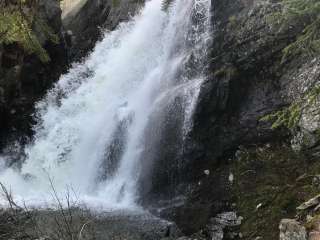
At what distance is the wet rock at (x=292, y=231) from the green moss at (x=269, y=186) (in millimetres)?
1217

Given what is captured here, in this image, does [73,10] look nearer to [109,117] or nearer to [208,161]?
[109,117]

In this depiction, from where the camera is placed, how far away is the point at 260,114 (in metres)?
10.6

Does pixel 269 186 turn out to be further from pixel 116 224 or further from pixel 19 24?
pixel 19 24

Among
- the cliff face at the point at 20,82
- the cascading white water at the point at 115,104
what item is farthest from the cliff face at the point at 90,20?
the cliff face at the point at 20,82

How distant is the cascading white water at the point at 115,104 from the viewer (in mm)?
12656

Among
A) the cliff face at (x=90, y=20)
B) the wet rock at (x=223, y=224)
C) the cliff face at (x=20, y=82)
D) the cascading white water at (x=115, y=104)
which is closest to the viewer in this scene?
the wet rock at (x=223, y=224)

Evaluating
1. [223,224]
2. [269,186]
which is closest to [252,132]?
[269,186]

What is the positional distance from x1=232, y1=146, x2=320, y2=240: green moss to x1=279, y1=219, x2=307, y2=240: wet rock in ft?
3.99

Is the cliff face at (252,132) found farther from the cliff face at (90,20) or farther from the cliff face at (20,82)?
the cliff face at (90,20)

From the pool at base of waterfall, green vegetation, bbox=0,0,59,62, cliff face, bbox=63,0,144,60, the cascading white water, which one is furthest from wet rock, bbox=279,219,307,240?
cliff face, bbox=63,0,144,60

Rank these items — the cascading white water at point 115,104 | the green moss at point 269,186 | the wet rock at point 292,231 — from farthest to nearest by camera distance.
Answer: the cascading white water at point 115,104
the green moss at point 269,186
the wet rock at point 292,231

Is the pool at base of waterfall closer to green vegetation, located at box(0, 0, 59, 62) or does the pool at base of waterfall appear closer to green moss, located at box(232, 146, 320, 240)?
green moss, located at box(232, 146, 320, 240)

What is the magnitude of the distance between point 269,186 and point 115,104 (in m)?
6.74

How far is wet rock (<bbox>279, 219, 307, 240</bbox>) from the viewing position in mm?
6186
